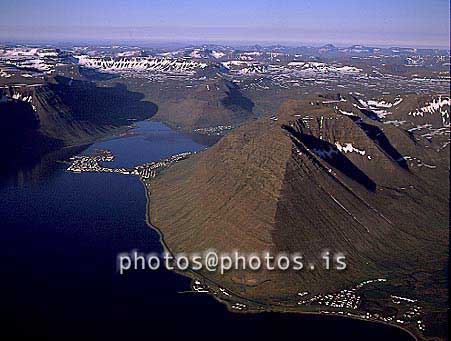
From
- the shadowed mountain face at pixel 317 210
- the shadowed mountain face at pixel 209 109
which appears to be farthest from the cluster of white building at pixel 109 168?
the shadowed mountain face at pixel 209 109

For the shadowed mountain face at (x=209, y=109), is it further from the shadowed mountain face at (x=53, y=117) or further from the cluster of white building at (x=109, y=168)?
the cluster of white building at (x=109, y=168)

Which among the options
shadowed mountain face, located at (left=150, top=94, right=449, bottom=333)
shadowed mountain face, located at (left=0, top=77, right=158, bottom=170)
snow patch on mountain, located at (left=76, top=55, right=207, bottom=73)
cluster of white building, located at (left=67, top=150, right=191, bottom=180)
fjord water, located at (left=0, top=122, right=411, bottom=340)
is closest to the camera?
fjord water, located at (left=0, top=122, right=411, bottom=340)

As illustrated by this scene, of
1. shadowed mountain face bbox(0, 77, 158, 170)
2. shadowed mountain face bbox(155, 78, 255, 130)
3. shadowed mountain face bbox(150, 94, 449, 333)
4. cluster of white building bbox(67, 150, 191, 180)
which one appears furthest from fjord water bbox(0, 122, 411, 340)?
shadowed mountain face bbox(155, 78, 255, 130)

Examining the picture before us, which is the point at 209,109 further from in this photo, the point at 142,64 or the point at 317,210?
the point at 142,64

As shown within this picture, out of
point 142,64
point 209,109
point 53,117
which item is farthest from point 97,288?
A: point 142,64

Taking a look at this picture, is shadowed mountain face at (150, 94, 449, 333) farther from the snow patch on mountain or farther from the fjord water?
the snow patch on mountain

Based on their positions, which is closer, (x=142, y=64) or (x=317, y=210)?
(x=317, y=210)
